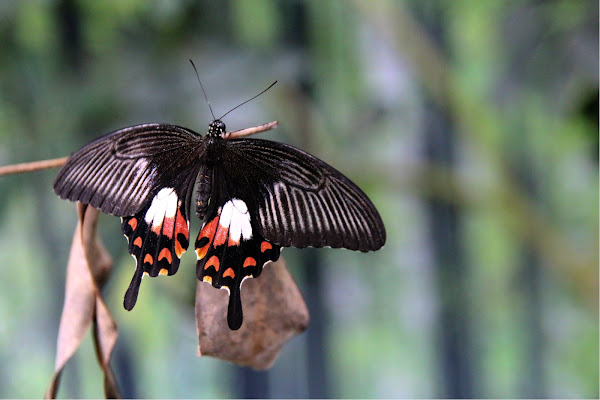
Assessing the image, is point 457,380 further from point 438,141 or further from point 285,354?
point 438,141

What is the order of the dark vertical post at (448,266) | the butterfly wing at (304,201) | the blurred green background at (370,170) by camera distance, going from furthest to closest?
1. the dark vertical post at (448,266)
2. the blurred green background at (370,170)
3. the butterfly wing at (304,201)

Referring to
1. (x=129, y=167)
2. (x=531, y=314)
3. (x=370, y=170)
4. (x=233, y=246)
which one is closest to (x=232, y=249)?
(x=233, y=246)

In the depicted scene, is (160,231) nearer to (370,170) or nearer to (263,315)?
(263,315)

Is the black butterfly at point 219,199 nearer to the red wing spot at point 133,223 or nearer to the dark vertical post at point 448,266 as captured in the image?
the red wing spot at point 133,223

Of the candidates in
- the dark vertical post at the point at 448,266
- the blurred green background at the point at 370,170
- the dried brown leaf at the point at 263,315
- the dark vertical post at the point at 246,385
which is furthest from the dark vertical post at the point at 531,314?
the dried brown leaf at the point at 263,315

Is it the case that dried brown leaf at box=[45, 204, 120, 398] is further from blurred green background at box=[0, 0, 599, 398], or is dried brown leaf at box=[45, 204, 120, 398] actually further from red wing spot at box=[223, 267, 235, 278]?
blurred green background at box=[0, 0, 599, 398]
